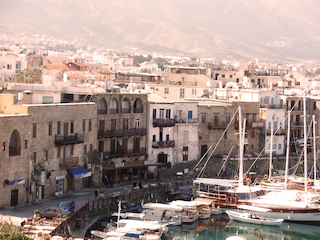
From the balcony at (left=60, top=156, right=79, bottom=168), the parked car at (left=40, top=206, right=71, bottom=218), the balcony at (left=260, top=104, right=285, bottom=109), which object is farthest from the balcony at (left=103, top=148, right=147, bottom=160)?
the balcony at (left=260, top=104, right=285, bottom=109)

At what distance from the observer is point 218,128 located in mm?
74812

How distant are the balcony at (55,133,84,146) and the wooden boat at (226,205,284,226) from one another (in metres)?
16.6

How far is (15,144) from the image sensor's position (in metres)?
48.7

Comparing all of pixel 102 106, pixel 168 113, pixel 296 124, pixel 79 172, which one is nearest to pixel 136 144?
pixel 168 113

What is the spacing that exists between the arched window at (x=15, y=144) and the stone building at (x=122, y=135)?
12.6 metres

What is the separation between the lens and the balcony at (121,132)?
61.2 meters

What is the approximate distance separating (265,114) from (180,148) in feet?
53.5

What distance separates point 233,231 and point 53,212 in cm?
1741

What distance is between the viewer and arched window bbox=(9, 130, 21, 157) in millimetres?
47672

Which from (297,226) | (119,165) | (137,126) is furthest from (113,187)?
(297,226)

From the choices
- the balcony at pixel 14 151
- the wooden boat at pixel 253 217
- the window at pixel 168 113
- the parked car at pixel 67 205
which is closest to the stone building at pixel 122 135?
the window at pixel 168 113

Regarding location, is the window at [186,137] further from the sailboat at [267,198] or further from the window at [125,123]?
the sailboat at [267,198]

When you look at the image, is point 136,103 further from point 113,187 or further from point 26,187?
point 26,187

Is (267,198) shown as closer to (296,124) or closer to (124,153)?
(124,153)
